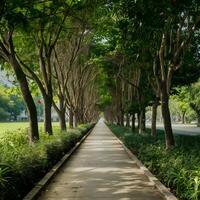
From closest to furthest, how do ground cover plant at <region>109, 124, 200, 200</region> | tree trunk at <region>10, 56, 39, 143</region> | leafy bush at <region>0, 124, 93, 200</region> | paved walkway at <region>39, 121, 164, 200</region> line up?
1. ground cover plant at <region>109, 124, 200, 200</region>
2. leafy bush at <region>0, 124, 93, 200</region>
3. paved walkway at <region>39, 121, 164, 200</region>
4. tree trunk at <region>10, 56, 39, 143</region>

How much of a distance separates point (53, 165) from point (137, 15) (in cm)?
609

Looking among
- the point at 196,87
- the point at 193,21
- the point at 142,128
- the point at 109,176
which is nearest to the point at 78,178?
the point at 109,176

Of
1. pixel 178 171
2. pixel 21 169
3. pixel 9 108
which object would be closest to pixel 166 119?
pixel 178 171

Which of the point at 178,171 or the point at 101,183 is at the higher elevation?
the point at 178,171

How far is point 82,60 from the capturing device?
125 ft

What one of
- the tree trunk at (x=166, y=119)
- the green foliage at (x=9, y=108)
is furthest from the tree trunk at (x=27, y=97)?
the green foliage at (x=9, y=108)

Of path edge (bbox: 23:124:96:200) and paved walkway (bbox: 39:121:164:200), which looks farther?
paved walkway (bbox: 39:121:164:200)

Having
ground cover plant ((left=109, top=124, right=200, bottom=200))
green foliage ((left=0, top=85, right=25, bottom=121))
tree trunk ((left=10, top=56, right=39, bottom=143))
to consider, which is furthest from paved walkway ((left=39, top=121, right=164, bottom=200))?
green foliage ((left=0, top=85, right=25, bottom=121))

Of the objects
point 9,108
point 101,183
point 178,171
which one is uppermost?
point 9,108

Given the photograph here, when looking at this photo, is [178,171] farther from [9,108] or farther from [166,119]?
[9,108]

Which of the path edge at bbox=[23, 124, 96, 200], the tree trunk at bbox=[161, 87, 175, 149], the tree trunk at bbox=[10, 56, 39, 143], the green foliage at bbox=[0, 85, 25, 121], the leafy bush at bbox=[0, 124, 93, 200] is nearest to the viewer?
the leafy bush at bbox=[0, 124, 93, 200]

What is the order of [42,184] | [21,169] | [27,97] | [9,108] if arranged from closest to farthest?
1. [21,169]
2. [42,184]
3. [27,97]
4. [9,108]

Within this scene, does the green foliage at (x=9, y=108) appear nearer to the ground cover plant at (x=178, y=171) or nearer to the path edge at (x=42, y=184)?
the path edge at (x=42, y=184)

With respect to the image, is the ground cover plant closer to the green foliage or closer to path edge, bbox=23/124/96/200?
path edge, bbox=23/124/96/200
